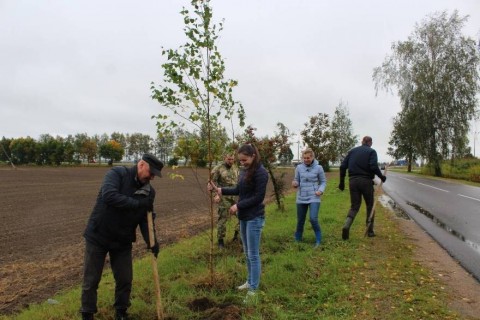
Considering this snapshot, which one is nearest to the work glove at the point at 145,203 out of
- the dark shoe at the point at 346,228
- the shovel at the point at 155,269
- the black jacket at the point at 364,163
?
the shovel at the point at 155,269

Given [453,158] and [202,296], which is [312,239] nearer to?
[202,296]

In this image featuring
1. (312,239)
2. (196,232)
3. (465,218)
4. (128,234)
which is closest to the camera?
(128,234)

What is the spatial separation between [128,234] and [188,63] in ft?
7.79

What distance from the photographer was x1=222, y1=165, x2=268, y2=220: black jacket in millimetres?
5023

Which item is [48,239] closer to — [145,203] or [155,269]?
[155,269]

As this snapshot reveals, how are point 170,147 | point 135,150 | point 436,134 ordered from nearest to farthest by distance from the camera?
point 170,147, point 436,134, point 135,150

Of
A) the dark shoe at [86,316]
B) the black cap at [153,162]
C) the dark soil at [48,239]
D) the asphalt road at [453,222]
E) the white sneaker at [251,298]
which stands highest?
the black cap at [153,162]

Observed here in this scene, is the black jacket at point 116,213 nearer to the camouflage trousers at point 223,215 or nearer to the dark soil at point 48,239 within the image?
the dark soil at point 48,239

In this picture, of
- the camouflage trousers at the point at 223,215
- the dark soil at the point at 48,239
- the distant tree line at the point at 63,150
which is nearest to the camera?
the dark soil at the point at 48,239

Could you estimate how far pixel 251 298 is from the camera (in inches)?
195

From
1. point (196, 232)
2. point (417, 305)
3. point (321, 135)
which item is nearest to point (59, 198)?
point (196, 232)

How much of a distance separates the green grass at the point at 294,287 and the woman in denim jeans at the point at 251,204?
1.24 ft

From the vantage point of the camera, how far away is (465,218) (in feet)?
38.6

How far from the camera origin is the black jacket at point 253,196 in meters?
5.02
